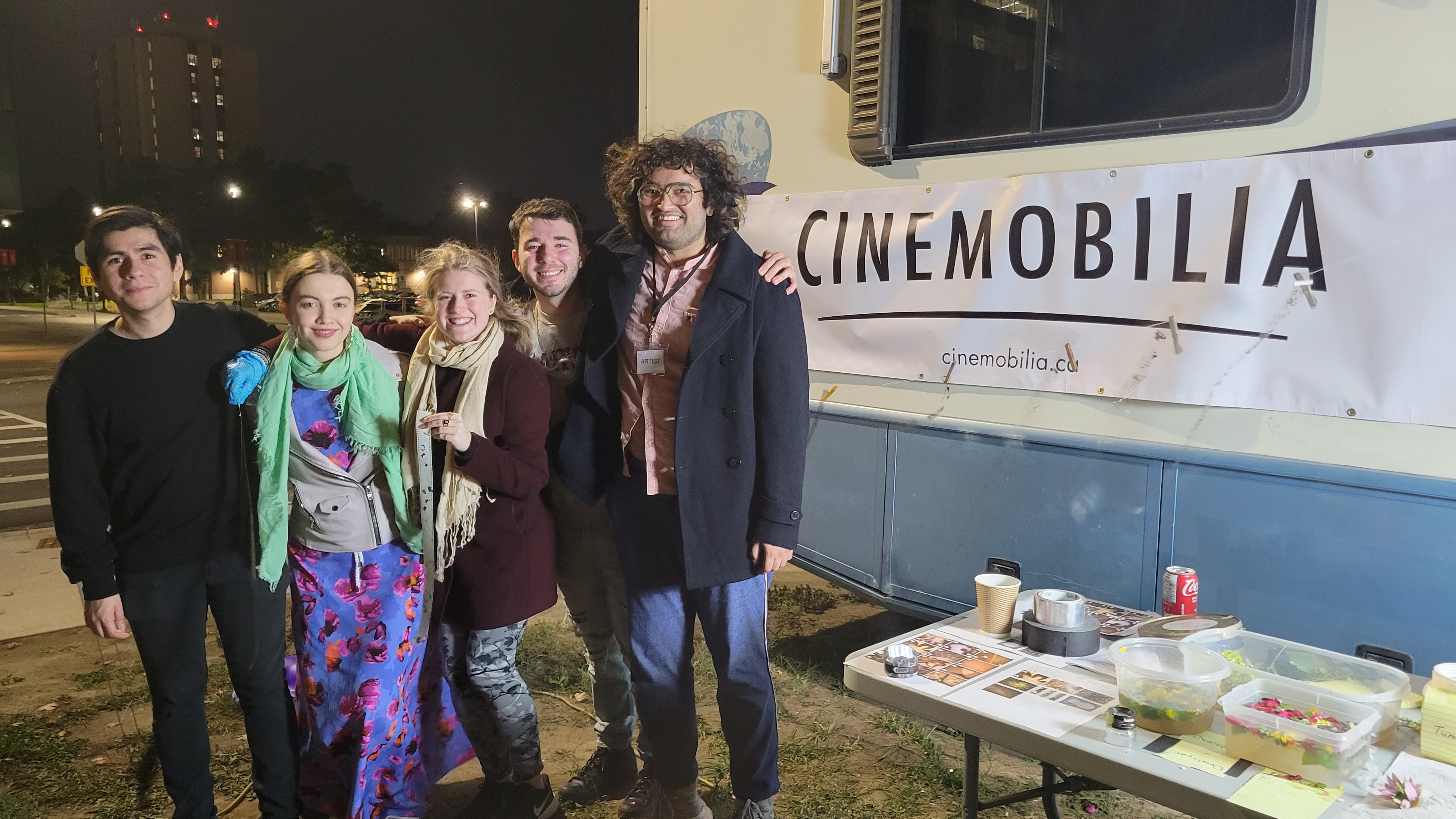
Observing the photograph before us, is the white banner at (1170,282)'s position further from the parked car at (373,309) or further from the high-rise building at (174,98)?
Result: the high-rise building at (174,98)

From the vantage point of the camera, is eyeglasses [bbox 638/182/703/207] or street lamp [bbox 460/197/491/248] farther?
street lamp [bbox 460/197/491/248]

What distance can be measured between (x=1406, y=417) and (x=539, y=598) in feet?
7.57

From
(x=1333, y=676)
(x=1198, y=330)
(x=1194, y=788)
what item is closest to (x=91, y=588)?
(x=1194, y=788)

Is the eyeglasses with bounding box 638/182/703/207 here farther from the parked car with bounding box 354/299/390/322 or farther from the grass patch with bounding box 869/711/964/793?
the parked car with bounding box 354/299/390/322

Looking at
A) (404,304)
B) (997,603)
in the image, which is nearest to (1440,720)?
(997,603)

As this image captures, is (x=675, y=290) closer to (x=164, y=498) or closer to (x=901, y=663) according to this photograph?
(x=901, y=663)

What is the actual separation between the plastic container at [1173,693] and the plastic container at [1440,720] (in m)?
0.30

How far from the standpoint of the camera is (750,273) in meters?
2.34

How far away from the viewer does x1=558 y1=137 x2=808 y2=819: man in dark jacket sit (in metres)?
2.32

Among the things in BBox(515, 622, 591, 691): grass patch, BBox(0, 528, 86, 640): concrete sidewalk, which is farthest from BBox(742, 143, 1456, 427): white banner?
BBox(0, 528, 86, 640): concrete sidewalk

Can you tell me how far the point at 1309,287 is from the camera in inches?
90.7

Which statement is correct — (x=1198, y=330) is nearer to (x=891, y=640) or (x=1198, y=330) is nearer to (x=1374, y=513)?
(x=1374, y=513)

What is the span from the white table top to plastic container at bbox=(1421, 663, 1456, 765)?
0.06 m

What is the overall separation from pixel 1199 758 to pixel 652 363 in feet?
5.02
